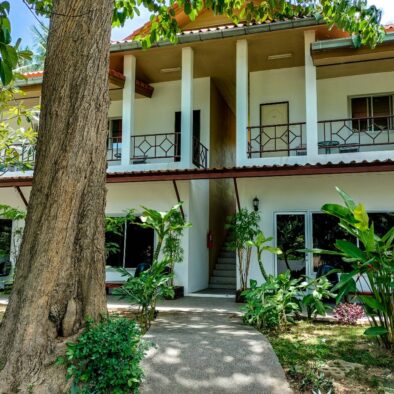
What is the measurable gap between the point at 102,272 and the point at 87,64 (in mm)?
2342

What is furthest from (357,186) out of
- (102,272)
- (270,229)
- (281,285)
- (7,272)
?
(7,272)

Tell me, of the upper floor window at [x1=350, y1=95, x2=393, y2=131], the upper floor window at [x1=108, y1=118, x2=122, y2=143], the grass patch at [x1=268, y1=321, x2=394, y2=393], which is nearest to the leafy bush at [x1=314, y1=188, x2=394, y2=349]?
the grass patch at [x1=268, y1=321, x2=394, y2=393]

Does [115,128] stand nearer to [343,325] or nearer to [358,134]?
[358,134]

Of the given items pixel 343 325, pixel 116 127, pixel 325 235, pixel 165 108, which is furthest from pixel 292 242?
pixel 116 127

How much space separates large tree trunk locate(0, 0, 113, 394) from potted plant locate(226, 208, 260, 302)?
6216mm

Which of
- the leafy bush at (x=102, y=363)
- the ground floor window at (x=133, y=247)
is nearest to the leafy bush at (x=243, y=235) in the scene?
the ground floor window at (x=133, y=247)

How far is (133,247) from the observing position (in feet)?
39.7

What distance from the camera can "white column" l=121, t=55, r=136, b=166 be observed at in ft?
39.5

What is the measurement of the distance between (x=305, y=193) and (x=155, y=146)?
5.33 m

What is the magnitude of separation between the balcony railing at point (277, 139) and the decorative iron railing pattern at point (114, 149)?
4.47m

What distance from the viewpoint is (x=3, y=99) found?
23.1ft

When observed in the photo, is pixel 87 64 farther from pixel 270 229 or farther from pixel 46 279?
pixel 270 229

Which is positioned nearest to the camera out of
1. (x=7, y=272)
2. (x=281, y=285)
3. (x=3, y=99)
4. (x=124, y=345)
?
(x=124, y=345)

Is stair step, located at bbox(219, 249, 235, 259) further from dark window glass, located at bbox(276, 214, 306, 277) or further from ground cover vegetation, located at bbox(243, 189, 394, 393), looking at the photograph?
ground cover vegetation, located at bbox(243, 189, 394, 393)
